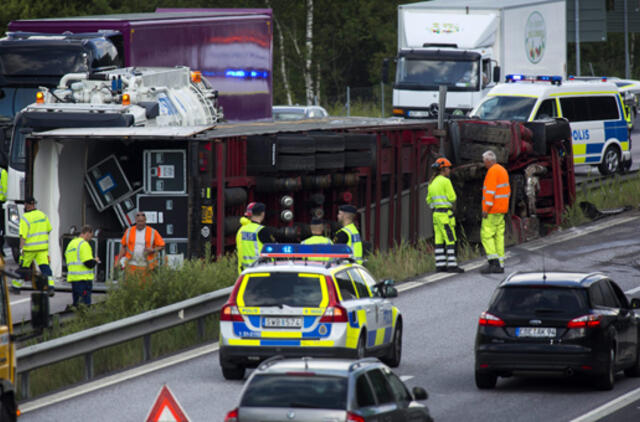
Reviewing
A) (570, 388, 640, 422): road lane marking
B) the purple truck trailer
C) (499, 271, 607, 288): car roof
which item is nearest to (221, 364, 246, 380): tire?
(499, 271, 607, 288): car roof

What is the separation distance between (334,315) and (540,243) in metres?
12.3

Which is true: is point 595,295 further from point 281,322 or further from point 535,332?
point 281,322

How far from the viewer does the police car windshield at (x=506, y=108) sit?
1220 inches

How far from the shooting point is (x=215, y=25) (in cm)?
2827

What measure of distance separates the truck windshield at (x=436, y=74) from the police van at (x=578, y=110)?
4344mm

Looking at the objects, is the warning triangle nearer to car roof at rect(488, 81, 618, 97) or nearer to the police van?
the police van

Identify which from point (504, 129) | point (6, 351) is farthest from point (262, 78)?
point (6, 351)

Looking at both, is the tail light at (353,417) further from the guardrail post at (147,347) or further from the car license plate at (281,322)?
the guardrail post at (147,347)

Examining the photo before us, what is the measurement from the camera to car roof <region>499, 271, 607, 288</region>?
46.1 ft

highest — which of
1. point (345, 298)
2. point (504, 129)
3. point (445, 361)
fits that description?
point (504, 129)

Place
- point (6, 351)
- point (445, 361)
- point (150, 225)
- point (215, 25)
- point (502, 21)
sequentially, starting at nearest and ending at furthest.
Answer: point (6, 351) → point (445, 361) → point (150, 225) → point (215, 25) → point (502, 21)

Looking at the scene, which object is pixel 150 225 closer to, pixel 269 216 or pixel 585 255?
pixel 269 216

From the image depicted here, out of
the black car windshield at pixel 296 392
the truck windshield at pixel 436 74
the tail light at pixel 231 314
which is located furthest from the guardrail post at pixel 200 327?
the truck windshield at pixel 436 74

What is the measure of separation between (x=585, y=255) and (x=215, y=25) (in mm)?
9290
